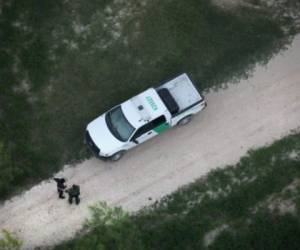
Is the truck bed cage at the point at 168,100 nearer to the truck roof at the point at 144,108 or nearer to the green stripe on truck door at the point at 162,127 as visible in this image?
the truck roof at the point at 144,108

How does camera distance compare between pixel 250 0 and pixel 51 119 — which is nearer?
pixel 51 119

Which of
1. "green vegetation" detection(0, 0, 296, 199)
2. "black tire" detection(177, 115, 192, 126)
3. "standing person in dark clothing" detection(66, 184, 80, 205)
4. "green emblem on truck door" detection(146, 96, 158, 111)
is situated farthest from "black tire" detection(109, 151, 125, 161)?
"black tire" detection(177, 115, 192, 126)

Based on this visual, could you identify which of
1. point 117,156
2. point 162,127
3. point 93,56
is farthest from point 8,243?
point 93,56

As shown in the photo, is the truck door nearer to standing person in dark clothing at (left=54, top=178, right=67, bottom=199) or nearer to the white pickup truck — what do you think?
the white pickup truck

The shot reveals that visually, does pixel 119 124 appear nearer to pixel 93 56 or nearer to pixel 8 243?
pixel 93 56

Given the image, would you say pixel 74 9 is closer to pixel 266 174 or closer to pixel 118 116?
pixel 118 116

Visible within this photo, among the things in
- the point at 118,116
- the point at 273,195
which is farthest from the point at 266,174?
the point at 118,116
